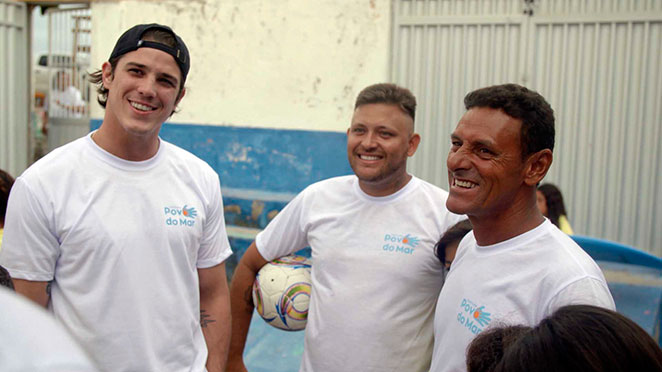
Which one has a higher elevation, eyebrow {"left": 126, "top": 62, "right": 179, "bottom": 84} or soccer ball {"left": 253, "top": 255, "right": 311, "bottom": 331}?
eyebrow {"left": 126, "top": 62, "right": 179, "bottom": 84}

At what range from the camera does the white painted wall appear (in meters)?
6.09

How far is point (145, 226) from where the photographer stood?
2248 mm

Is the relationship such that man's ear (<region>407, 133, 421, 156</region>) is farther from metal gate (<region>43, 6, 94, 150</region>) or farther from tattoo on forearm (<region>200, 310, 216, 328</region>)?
metal gate (<region>43, 6, 94, 150</region>)

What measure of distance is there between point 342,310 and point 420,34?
3.95 meters

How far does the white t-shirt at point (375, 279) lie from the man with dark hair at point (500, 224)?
0.43 metres

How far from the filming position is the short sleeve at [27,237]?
2064 mm

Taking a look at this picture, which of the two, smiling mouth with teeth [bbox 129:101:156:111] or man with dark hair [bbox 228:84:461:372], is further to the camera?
man with dark hair [bbox 228:84:461:372]

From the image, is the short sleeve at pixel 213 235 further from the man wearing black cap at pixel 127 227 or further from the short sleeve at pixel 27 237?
the short sleeve at pixel 27 237

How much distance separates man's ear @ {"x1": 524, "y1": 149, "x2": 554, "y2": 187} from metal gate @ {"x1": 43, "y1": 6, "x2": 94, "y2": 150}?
6.59 m

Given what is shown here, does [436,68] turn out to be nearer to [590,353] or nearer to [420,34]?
[420,34]

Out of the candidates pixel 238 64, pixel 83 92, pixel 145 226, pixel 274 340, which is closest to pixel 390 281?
pixel 145 226

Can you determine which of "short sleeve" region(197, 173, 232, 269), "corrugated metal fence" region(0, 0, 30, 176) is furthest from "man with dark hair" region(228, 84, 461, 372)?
"corrugated metal fence" region(0, 0, 30, 176)

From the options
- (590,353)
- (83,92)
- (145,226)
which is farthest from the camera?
(83,92)

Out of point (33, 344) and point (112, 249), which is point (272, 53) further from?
point (33, 344)
